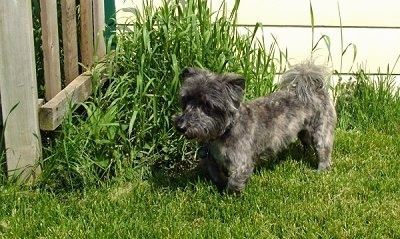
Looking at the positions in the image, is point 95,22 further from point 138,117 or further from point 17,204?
point 17,204

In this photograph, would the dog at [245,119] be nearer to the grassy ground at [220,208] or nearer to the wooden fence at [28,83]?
the grassy ground at [220,208]

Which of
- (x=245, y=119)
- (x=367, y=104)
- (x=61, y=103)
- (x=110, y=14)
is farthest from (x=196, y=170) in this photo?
(x=367, y=104)

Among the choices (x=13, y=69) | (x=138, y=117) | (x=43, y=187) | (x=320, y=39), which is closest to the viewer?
(x=13, y=69)

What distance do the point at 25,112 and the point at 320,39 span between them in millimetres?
3011

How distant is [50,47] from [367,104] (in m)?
→ 3.10

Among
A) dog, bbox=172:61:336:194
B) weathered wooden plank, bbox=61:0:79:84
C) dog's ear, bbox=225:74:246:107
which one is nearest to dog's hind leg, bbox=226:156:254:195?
dog, bbox=172:61:336:194

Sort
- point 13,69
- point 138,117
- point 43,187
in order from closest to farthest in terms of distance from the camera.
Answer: point 13,69 < point 43,187 < point 138,117

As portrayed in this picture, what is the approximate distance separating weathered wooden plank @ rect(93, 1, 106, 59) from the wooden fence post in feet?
3.45

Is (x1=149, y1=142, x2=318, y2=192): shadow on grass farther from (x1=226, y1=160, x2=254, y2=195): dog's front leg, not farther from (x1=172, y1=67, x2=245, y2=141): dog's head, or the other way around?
(x1=172, y1=67, x2=245, y2=141): dog's head

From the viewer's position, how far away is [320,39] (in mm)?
5945

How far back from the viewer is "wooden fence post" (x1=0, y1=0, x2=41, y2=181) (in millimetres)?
4062

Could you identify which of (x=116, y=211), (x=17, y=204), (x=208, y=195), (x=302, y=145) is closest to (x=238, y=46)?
(x=302, y=145)

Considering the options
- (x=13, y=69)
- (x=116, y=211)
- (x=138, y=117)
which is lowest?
(x=116, y=211)

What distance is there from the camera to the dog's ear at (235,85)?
4.11m
